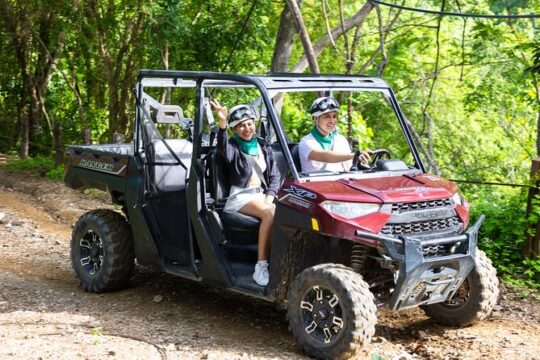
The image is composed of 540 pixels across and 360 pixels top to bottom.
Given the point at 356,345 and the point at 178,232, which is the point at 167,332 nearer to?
the point at 178,232

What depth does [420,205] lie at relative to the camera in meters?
5.71

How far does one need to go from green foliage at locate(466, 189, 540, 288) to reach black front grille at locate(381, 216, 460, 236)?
78.6 inches

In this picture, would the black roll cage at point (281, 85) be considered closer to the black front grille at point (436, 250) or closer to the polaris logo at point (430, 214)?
the polaris logo at point (430, 214)

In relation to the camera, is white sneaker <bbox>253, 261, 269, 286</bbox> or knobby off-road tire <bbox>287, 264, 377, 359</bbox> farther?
white sneaker <bbox>253, 261, 269, 286</bbox>

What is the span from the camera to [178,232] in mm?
6801

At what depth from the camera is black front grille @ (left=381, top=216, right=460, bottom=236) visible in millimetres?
5562

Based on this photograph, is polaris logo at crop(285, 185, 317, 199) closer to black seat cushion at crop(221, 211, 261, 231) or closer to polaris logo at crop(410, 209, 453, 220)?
black seat cushion at crop(221, 211, 261, 231)

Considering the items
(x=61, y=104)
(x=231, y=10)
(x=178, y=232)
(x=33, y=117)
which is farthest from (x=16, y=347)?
(x=61, y=104)

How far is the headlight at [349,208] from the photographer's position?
5496 mm

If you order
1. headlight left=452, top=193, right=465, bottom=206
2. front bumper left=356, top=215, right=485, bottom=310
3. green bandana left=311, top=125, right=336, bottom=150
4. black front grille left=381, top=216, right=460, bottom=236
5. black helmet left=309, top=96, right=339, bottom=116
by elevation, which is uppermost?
black helmet left=309, top=96, right=339, bottom=116

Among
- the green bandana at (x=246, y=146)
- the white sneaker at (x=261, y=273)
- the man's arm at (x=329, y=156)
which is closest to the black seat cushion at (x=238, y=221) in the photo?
the white sneaker at (x=261, y=273)

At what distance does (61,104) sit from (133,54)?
19.3 ft

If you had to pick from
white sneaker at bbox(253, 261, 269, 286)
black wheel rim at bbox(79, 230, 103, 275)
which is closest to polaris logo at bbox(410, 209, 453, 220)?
white sneaker at bbox(253, 261, 269, 286)

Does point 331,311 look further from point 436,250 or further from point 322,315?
point 436,250
